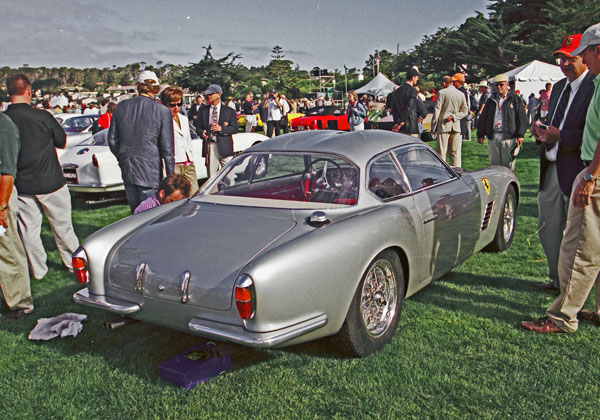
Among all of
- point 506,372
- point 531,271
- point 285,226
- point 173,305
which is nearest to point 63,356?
point 173,305

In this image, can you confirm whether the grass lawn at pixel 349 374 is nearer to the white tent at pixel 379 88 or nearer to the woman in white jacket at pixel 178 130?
the woman in white jacket at pixel 178 130

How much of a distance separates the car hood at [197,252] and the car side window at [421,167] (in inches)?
49.1

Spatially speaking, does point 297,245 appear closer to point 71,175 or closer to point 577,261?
point 577,261

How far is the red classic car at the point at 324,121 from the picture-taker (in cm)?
2297

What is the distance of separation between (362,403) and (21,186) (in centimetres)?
380

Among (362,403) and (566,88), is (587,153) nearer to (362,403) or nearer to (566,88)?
(566,88)

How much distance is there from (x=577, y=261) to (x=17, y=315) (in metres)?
→ 4.31

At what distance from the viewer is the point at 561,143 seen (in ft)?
12.6

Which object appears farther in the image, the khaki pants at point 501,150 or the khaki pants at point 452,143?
the khaki pants at point 452,143

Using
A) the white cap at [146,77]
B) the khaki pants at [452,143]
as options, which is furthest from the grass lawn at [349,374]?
the khaki pants at [452,143]

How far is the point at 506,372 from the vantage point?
316 cm

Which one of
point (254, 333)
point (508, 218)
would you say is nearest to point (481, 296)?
point (508, 218)

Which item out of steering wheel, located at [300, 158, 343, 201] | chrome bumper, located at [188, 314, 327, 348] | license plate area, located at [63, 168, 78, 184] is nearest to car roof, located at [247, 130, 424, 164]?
steering wheel, located at [300, 158, 343, 201]

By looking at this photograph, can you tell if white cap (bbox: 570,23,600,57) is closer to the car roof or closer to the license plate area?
the car roof
